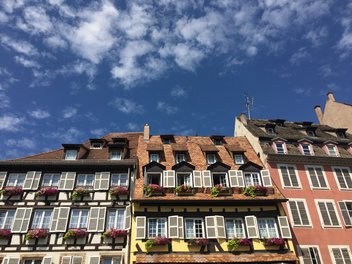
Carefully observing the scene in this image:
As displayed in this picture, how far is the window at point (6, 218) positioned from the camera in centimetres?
2143

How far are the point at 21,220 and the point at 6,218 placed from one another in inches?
47.6

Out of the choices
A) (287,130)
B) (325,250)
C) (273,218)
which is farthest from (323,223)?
(287,130)

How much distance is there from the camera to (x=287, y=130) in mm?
31109

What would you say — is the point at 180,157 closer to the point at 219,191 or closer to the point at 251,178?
the point at 219,191

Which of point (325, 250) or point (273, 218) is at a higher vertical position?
point (273, 218)

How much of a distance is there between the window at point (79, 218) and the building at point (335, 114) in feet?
78.6

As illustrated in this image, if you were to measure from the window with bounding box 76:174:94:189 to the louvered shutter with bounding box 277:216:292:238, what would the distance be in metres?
13.4

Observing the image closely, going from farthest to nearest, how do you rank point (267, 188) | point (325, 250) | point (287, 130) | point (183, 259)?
point (287, 130) < point (267, 188) < point (325, 250) < point (183, 259)

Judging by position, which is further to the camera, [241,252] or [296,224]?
[296,224]

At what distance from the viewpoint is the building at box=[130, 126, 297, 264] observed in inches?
802

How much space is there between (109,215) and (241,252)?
8968 mm

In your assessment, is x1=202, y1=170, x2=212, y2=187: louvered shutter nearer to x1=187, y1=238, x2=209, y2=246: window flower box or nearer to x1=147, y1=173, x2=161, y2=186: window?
x1=147, y1=173, x2=161, y2=186: window

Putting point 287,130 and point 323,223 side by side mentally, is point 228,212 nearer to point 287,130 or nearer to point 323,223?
point 323,223

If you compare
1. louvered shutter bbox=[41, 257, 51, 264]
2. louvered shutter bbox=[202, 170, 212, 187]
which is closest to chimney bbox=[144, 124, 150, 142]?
louvered shutter bbox=[202, 170, 212, 187]
